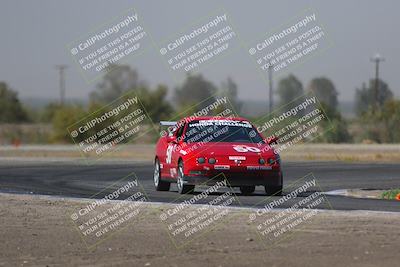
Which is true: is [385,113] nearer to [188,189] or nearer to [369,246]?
[188,189]

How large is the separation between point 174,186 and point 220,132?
149 inches

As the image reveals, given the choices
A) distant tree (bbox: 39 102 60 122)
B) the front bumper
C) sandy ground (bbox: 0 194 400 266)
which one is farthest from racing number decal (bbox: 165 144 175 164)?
distant tree (bbox: 39 102 60 122)

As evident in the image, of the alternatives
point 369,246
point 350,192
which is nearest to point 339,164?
point 350,192

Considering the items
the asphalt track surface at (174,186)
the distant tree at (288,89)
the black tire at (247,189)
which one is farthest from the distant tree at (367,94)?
the black tire at (247,189)

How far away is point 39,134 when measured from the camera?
3314 inches

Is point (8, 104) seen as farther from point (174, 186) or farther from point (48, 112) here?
point (174, 186)

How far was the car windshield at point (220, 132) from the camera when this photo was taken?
72.2 feet

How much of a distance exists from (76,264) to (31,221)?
4.38 metres

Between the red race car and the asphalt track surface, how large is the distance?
0.33 m

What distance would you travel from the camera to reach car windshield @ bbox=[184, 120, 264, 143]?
72.2ft

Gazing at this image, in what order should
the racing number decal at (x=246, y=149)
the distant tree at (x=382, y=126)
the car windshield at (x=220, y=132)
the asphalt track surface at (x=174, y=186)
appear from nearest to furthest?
the asphalt track surface at (x=174, y=186)
the racing number decal at (x=246, y=149)
the car windshield at (x=220, y=132)
the distant tree at (x=382, y=126)

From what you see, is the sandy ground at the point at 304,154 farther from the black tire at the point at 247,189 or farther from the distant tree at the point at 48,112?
the distant tree at the point at 48,112

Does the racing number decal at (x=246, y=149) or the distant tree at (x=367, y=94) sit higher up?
the racing number decal at (x=246, y=149)

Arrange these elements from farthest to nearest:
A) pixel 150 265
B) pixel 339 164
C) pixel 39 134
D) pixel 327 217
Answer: pixel 39 134, pixel 339 164, pixel 327 217, pixel 150 265
